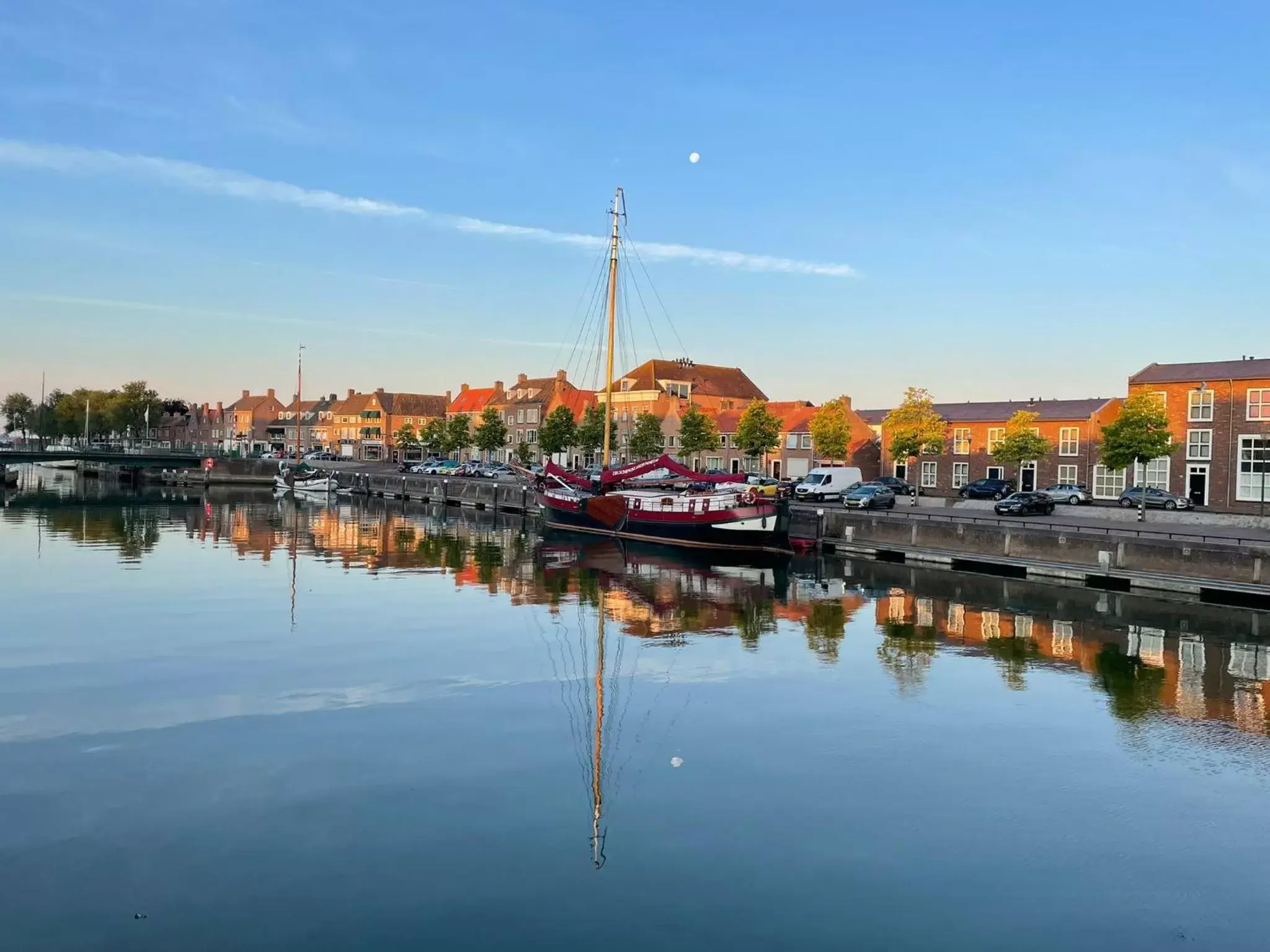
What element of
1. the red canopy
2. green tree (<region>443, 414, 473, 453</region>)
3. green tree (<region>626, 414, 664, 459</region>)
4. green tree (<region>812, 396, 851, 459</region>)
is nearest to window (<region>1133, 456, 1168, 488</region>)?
green tree (<region>812, 396, 851, 459</region>)

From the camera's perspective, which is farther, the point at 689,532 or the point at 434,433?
the point at 434,433

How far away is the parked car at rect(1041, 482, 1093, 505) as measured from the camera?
71.9 m

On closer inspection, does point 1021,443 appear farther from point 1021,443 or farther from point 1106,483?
point 1106,483

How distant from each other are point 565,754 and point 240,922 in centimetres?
802

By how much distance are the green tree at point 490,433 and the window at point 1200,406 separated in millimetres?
90714

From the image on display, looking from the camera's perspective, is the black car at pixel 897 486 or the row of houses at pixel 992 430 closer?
the row of houses at pixel 992 430

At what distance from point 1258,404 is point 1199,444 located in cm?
434

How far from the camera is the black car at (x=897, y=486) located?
264 ft

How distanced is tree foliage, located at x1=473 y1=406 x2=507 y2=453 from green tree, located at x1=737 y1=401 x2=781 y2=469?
53.3 m

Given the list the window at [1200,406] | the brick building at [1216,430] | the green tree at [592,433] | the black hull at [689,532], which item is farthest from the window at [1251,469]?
the green tree at [592,433]

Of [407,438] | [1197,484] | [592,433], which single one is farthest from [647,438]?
[407,438]

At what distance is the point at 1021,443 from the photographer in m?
75.9

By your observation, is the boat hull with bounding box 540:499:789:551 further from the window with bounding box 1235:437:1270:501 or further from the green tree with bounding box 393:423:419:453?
the green tree with bounding box 393:423:419:453

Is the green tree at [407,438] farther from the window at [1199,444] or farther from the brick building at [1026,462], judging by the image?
the window at [1199,444]
